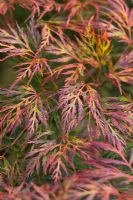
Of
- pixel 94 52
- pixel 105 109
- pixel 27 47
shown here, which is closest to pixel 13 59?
pixel 27 47

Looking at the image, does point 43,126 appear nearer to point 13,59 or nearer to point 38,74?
point 38,74

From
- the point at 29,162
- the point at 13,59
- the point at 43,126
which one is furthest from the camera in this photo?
the point at 13,59

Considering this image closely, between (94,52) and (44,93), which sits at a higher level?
(94,52)

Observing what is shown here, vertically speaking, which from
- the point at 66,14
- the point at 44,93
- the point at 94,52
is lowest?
the point at 44,93

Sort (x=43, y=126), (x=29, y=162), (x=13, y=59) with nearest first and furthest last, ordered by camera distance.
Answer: (x=29, y=162), (x=43, y=126), (x=13, y=59)

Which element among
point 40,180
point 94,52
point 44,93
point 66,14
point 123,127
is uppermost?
point 66,14

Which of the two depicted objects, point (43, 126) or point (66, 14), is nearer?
point (43, 126)

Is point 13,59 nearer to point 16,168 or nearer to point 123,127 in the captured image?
point 16,168

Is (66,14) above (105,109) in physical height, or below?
above

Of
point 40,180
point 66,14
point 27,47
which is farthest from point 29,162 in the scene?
point 66,14
